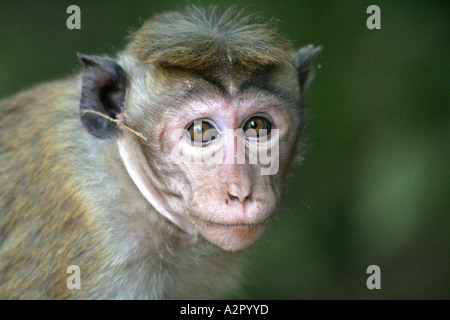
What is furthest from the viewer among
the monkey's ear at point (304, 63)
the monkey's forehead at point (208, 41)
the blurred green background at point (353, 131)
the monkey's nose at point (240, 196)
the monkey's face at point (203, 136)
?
the blurred green background at point (353, 131)

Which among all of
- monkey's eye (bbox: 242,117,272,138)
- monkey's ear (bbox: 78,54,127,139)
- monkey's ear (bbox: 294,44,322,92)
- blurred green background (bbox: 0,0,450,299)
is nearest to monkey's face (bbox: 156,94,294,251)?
monkey's eye (bbox: 242,117,272,138)

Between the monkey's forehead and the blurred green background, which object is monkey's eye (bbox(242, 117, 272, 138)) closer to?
the monkey's forehead

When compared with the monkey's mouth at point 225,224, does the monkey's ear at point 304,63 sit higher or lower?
higher

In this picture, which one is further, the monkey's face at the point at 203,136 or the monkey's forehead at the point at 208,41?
the monkey's forehead at the point at 208,41

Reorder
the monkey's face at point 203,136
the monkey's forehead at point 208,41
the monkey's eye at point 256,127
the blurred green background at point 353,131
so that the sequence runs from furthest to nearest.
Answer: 1. the blurred green background at point 353,131
2. the monkey's eye at point 256,127
3. the monkey's forehead at point 208,41
4. the monkey's face at point 203,136

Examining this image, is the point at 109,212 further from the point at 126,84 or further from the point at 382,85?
the point at 382,85

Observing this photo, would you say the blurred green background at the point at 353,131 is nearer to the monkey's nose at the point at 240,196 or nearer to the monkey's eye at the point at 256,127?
the monkey's eye at the point at 256,127

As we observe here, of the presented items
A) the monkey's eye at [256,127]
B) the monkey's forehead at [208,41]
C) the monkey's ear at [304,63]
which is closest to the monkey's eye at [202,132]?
the monkey's eye at [256,127]
